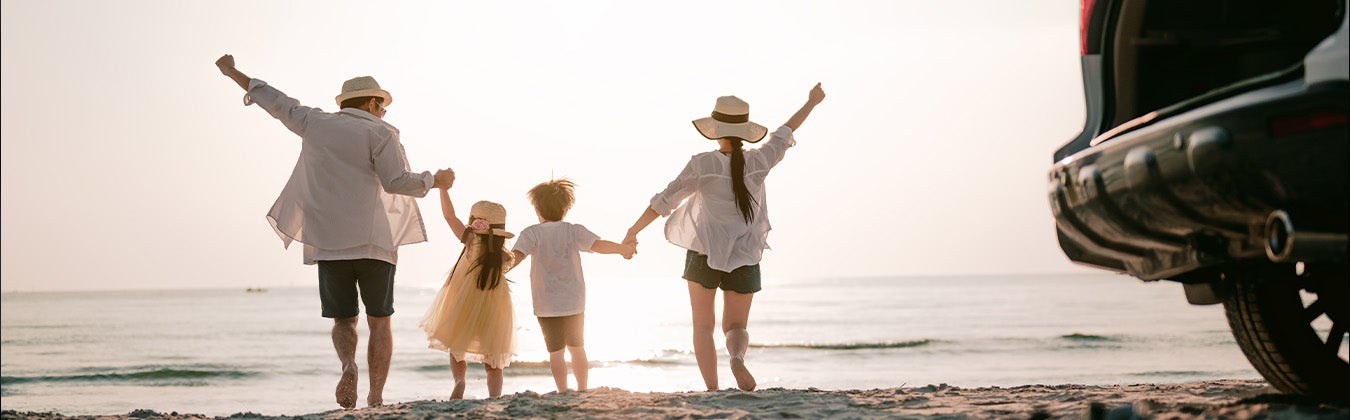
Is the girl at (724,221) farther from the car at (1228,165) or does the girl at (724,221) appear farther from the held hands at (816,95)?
the car at (1228,165)

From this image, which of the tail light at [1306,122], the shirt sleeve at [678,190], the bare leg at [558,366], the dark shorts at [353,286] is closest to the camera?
the tail light at [1306,122]

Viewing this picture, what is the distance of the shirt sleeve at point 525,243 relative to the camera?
23.9 ft

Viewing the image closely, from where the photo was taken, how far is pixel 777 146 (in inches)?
262

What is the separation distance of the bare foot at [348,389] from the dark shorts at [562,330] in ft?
5.29

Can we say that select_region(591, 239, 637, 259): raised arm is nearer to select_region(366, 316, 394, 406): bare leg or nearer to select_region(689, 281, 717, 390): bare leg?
select_region(689, 281, 717, 390): bare leg

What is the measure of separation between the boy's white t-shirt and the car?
353 centimetres

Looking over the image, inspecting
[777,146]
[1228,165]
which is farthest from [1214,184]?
[777,146]

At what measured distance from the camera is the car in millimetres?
3070

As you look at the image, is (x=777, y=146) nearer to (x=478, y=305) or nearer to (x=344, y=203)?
(x=478, y=305)

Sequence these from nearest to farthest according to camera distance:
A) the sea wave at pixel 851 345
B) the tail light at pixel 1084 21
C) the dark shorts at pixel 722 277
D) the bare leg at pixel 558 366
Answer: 1. the tail light at pixel 1084 21
2. the dark shorts at pixel 722 277
3. the bare leg at pixel 558 366
4. the sea wave at pixel 851 345

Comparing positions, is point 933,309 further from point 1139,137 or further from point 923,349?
point 1139,137

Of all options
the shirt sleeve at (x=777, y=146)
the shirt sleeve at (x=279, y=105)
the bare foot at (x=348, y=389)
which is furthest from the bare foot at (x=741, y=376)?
the shirt sleeve at (x=279, y=105)

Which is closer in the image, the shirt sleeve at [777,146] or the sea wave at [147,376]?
the shirt sleeve at [777,146]

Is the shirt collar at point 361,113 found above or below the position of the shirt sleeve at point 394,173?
above
